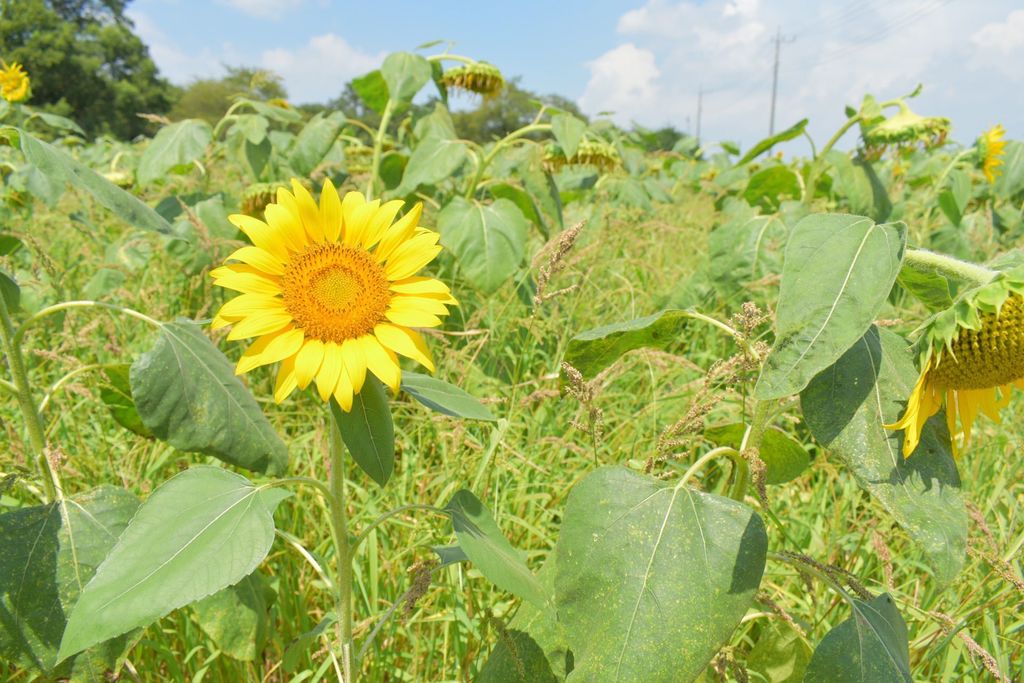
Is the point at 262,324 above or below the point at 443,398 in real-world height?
above

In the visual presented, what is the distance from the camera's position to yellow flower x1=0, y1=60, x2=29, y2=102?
3449 millimetres

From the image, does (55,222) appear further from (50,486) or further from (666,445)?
(666,445)

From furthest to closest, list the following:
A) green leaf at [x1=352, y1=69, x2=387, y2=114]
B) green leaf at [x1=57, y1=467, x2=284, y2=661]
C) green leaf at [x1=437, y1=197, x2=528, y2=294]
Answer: green leaf at [x1=352, y1=69, x2=387, y2=114]
green leaf at [x1=437, y1=197, x2=528, y2=294]
green leaf at [x1=57, y1=467, x2=284, y2=661]

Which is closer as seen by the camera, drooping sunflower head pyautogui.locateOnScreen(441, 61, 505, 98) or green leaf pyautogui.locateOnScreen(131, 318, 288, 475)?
green leaf pyautogui.locateOnScreen(131, 318, 288, 475)

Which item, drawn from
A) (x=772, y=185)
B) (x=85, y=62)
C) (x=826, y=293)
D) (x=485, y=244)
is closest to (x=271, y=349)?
(x=826, y=293)

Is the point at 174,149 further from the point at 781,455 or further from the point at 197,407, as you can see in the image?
the point at 781,455

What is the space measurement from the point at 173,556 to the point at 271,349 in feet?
0.85

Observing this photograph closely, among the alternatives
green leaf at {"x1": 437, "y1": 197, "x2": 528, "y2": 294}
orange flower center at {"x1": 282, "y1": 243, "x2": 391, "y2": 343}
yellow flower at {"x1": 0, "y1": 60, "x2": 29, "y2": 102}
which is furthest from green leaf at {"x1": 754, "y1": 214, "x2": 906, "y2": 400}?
yellow flower at {"x1": 0, "y1": 60, "x2": 29, "y2": 102}

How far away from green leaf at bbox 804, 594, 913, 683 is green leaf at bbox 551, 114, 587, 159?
1.63 metres

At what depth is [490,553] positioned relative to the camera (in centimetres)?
83

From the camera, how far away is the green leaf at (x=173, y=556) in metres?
0.68

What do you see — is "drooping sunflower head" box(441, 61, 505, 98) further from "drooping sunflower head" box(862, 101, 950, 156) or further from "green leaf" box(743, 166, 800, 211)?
"drooping sunflower head" box(862, 101, 950, 156)

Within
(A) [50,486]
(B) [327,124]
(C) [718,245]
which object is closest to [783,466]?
(A) [50,486]

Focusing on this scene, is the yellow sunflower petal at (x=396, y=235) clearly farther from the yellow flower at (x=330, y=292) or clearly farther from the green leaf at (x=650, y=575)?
the green leaf at (x=650, y=575)
